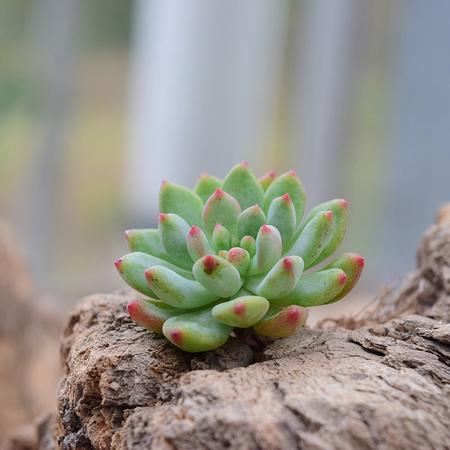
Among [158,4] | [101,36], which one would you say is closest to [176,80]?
[158,4]

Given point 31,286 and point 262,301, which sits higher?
point 262,301

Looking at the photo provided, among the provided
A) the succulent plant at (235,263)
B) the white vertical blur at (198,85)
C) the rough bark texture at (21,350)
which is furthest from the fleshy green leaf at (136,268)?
the white vertical blur at (198,85)

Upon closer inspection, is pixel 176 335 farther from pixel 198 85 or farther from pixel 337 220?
pixel 198 85

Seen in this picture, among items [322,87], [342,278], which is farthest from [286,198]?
[322,87]

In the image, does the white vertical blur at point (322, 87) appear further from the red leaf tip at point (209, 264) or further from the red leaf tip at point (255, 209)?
the red leaf tip at point (209, 264)

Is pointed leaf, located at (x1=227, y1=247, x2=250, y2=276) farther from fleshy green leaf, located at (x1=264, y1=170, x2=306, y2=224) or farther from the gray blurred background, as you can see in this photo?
the gray blurred background

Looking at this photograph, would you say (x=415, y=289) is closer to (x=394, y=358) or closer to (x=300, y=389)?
(x=394, y=358)
